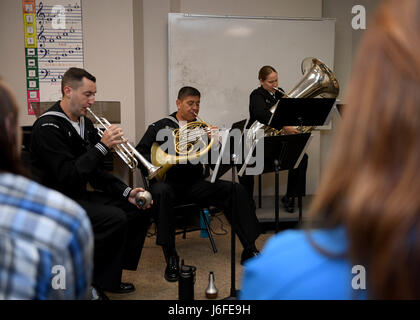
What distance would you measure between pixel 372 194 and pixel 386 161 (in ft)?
0.16

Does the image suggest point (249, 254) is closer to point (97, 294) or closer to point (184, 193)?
point (184, 193)

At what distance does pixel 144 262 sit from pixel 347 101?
3.00 meters

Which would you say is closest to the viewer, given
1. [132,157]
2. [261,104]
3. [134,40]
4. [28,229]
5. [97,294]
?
[28,229]

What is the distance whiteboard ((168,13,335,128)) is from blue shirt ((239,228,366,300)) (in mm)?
4261

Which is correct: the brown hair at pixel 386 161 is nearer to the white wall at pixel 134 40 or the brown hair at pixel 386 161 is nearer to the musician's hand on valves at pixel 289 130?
the musician's hand on valves at pixel 289 130

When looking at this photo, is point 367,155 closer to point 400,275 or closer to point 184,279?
point 400,275

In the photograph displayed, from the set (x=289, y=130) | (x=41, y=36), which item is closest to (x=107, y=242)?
(x=289, y=130)

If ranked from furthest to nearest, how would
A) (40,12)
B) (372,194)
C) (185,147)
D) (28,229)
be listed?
(40,12) → (185,147) → (28,229) → (372,194)

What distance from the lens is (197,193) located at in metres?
3.29

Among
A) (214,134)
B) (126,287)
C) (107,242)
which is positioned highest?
(214,134)

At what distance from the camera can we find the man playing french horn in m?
2.99

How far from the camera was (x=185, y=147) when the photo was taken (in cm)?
330

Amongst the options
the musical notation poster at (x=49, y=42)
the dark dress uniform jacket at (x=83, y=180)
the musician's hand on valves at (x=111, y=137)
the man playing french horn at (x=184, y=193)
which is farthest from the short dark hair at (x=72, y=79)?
the musical notation poster at (x=49, y=42)

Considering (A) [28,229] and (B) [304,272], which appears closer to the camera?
(B) [304,272]
